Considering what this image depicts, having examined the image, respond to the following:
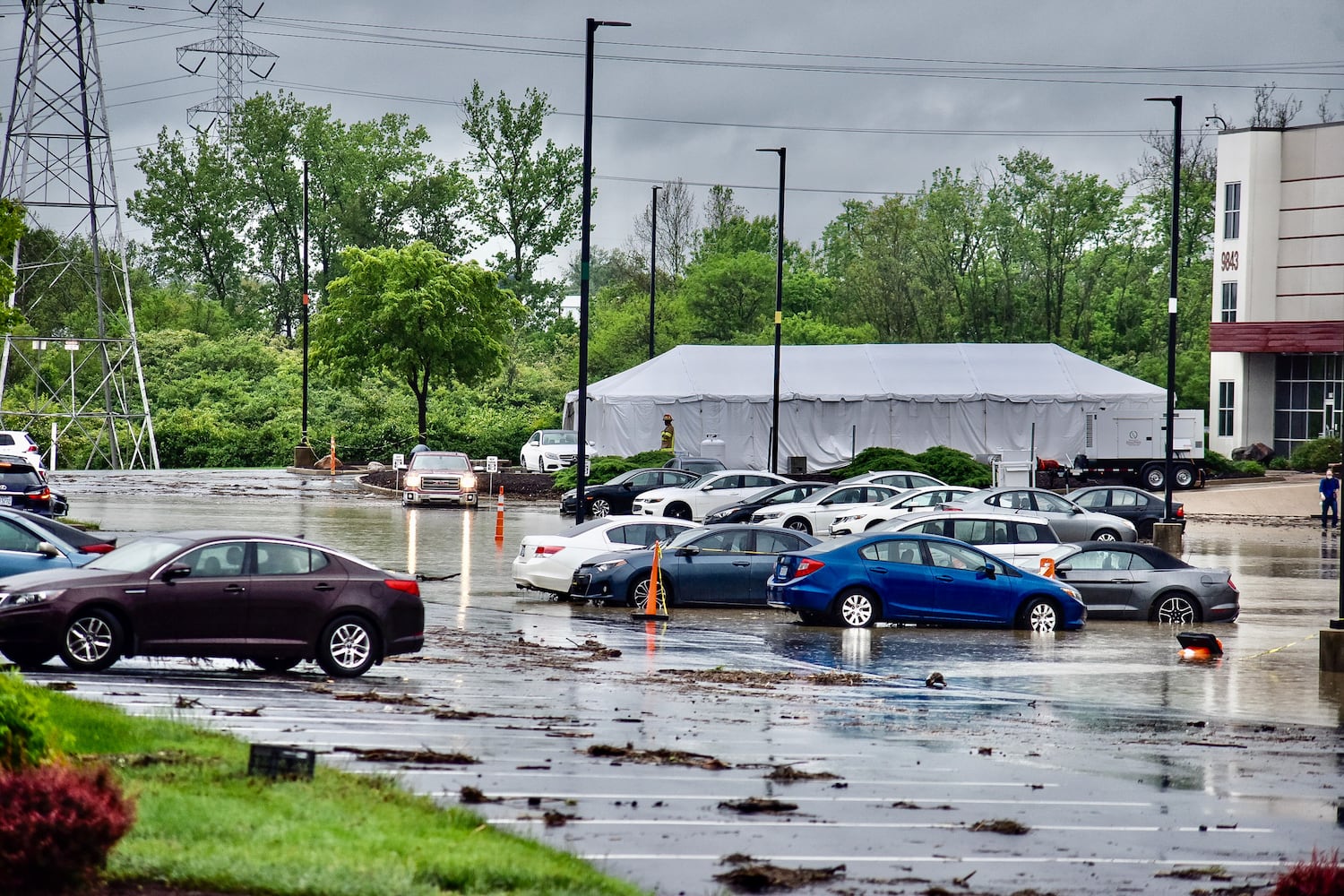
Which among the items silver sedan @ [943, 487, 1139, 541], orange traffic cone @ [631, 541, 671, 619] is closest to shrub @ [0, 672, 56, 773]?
orange traffic cone @ [631, 541, 671, 619]

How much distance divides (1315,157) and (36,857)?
2680 inches

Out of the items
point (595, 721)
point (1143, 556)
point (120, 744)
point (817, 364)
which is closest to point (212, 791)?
point (120, 744)

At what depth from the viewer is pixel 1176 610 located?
23.9 meters

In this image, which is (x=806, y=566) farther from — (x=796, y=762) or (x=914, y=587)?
(x=796, y=762)

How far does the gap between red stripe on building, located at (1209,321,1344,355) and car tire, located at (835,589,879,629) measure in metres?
47.1

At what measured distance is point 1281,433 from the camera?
67562 millimetres

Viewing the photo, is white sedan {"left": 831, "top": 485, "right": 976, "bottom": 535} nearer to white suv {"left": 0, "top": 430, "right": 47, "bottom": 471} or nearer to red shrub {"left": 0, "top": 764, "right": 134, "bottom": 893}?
white suv {"left": 0, "top": 430, "right": 47, "bottom": 471}

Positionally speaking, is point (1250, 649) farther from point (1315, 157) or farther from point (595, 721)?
point (1315, 157)

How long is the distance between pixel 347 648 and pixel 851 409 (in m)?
39.6

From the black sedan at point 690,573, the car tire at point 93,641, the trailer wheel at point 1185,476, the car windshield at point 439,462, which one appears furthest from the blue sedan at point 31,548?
the trailer wheel at point 1185,476

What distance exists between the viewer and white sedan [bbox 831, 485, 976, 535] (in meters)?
32.6

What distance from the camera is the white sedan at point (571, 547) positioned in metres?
24.3

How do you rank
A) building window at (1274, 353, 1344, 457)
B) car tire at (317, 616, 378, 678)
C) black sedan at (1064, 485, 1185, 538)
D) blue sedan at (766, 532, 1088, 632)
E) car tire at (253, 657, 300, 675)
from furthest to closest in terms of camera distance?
building window at (1274, 353, 1344, 457), black sedan at (1064, 485, 1185, 538), blue sedan at (766, 532, 1088, 632), car tire at (253, 657, 300, 675), car tire at (317, 616, 378, 678)

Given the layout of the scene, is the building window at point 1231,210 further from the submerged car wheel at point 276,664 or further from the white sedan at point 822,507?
the submerged car wheel at point 276,664
